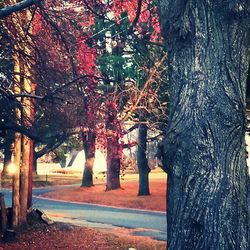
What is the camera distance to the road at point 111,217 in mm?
15547

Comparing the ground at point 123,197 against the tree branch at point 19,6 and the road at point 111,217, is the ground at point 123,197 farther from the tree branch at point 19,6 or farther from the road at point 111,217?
the tree branch at point 19,6

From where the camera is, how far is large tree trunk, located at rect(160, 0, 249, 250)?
3305 mm

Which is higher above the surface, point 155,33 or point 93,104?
point 155,33

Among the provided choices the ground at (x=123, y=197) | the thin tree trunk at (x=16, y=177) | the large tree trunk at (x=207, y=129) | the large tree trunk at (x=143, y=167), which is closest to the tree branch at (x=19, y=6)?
the large tree trunk at (x=207, y=129)

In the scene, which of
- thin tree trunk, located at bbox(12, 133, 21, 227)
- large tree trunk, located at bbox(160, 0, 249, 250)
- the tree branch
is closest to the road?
thin tree trunk, located at bbox(12, 133, 21, 227)

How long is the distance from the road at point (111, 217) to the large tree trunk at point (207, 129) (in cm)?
1045

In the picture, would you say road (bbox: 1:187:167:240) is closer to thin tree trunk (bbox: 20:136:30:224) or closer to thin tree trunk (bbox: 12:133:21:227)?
thin tree trunk (bbox: 20:136:30:224)

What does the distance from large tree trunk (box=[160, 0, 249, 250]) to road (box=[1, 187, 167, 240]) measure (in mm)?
10455

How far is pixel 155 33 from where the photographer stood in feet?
56.5

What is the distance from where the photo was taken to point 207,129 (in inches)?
135

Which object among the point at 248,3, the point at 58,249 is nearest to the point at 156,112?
the point at 58,249

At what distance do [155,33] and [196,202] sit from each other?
14599mm

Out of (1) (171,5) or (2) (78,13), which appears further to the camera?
(2) (78,13)

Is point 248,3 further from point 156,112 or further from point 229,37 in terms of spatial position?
point 156,112
